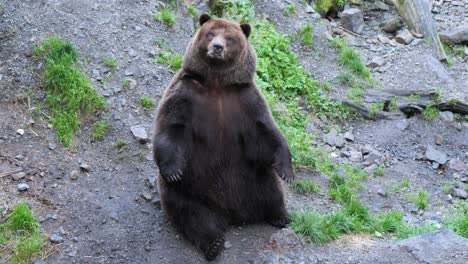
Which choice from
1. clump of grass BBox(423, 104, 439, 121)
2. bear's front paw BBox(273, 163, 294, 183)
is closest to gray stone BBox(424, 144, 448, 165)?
clump of grass BBox(423, 104, 439, 121)

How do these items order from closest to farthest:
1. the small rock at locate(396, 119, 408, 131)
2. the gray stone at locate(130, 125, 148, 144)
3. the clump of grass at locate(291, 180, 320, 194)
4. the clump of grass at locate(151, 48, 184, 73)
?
the gray stone at locate(130, 125, 148, 144) → the clump of grass at locate(291, 180, 320, 194) → the clump of grass at locate(151, 48, 184, 73) → the small rock at locate(396, 119, 408, 131)

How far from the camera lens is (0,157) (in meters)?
7.43

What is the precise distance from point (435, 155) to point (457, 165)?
1.07ft

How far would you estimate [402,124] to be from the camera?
1053 cm

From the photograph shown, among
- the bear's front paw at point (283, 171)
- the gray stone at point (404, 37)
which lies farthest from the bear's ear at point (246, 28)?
the gray stone at point (404, 37)

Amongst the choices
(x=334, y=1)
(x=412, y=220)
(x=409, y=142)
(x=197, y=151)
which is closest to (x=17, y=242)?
(x=197, y=151)

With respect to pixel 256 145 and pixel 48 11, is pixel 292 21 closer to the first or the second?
pixel 48 11

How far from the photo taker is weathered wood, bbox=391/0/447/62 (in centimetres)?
1226

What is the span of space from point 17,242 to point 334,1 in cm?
795

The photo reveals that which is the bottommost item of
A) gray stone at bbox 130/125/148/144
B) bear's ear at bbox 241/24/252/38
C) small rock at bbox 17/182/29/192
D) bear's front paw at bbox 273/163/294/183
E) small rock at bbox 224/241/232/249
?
small rock at bbox 17/182/29/192

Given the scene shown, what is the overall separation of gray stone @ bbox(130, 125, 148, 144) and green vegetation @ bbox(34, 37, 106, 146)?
0.47m

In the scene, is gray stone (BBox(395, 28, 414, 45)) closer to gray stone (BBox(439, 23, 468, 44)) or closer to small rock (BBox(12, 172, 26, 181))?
gray stone (BBox(439, 23, 468, 44))

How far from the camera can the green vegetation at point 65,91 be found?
805cm

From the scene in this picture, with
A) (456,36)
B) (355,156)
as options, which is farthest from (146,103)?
(456,36)
